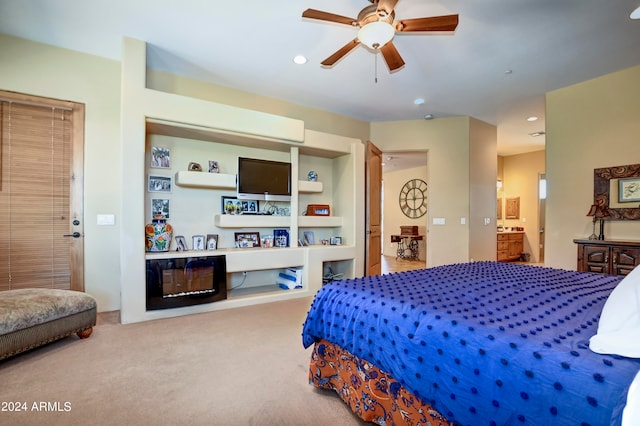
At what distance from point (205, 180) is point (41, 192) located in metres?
1.65

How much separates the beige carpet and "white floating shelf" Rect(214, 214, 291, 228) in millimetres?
1353

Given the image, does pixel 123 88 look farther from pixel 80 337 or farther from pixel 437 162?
pixel 437 162

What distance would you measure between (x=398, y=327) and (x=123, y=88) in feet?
11.3

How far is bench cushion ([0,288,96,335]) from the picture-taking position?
7.09ft

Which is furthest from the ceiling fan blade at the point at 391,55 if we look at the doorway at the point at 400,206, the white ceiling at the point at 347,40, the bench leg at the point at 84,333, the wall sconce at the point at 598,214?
the doorway at the point at 400,206

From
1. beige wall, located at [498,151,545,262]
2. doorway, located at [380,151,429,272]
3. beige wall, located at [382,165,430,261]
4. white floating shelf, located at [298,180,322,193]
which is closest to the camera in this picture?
white floating shelf, located at [298,180,322,193]

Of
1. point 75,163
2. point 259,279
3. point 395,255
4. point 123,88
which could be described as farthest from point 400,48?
point 395,255

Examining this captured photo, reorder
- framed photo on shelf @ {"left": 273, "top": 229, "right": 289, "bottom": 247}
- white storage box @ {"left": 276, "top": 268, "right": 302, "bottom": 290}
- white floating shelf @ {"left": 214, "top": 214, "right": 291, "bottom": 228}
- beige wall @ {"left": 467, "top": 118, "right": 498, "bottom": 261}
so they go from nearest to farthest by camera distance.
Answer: white floating shelf @ {"left": 214, "top": 214, "right": 291, "bottom": 228} < white storage box @ {"left": 276, "top": 268, "right": 302, "bottom": 290} < framed photo on shelf @ {"left": 273, "top": 229, "right": 289, "bottom": 247} < beige wall @ {"left": 467, "top": 118, "right": 498, "bottom": 261}

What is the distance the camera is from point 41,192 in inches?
125

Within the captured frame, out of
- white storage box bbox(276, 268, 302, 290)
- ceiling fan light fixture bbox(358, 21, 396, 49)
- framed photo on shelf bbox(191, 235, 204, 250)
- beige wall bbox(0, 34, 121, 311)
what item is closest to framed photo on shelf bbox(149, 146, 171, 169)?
beige wall bbox(0, 34, 121, 311)

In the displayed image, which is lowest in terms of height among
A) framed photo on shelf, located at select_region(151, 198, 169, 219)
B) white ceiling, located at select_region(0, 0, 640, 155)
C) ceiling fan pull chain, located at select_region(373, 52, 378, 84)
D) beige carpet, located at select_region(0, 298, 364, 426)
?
beige carpet, located at select_region(0, 298, 364, 426)

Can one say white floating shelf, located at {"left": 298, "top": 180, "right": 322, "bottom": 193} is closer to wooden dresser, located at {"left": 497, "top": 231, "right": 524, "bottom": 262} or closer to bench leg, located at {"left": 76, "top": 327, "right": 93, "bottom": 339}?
bench leg, located at {"left": 76, "top": 327, "right": 93, "bottom": 339}


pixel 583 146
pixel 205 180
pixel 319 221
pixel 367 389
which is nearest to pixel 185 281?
pixel 205 180

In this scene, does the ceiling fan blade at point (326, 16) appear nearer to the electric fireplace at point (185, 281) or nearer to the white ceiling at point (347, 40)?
the white ceiling at point (347, 40)
